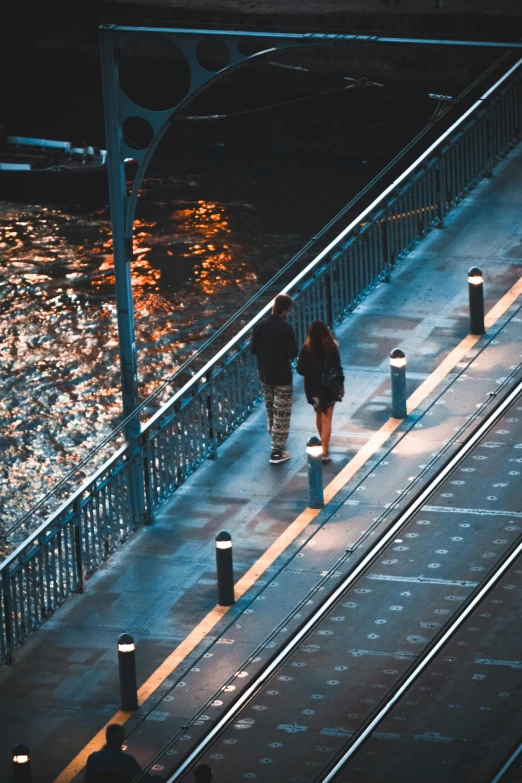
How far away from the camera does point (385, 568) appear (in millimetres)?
18453

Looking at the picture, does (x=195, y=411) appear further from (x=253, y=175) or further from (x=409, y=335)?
(x=253, y=175)

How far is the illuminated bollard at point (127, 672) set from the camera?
1653 cm

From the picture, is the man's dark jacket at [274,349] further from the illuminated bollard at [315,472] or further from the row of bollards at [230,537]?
the row of bollards at [230,537]

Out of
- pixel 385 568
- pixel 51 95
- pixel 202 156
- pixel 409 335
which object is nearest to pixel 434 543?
pixel 385 568

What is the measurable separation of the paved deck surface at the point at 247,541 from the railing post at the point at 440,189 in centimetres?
154

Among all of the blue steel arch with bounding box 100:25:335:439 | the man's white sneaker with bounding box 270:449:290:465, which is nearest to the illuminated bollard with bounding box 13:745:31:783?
the blue steel arch with bounding box 100:25:335:439

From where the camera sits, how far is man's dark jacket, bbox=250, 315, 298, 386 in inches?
774

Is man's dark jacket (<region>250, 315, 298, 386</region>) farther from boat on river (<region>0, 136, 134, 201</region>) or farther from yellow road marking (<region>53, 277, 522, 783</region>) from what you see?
boat on river (<region>0, 136, 134, 201</region>)

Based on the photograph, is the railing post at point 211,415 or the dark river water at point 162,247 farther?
the dark river water at point 162,247

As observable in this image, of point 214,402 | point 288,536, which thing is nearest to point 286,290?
point 214,402

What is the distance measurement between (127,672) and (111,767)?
208cm

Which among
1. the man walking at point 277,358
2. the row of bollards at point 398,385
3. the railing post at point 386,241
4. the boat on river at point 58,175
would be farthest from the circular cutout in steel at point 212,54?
the man walking at point 277,358

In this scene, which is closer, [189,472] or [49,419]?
[189,472]

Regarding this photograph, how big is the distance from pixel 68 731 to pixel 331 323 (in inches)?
311
